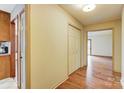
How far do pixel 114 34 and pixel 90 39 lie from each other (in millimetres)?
6470

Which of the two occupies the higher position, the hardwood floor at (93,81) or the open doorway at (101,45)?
the open doorway at (101,45)

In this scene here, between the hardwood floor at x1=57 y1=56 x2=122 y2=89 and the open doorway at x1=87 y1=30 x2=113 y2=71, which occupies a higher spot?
the open doorway at x1=87 y1=30 x2=113 y2=71

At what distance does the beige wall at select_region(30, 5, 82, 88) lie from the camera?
1.94 metres

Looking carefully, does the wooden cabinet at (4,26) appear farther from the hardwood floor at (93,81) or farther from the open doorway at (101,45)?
the open doorway at (101,45)

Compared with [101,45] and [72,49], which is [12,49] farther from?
[101,45]

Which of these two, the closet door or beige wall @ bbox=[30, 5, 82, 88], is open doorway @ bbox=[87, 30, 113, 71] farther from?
beige wall @ bbox=[30, 5, 82, 88]

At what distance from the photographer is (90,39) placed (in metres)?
10.7

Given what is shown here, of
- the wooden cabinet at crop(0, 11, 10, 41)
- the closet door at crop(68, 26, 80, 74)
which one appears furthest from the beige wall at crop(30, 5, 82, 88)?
the wooden cabinet at crop(0, 11, 10, 41)

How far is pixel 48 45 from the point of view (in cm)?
235

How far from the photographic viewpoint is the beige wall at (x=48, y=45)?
1.94m

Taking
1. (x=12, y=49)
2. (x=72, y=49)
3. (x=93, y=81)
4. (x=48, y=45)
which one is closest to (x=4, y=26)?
(x=12, y=49)

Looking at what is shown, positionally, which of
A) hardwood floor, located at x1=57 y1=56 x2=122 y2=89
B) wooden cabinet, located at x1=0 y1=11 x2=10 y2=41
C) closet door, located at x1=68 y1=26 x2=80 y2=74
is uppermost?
wooden cabinet, located at x1=0 y1=11 x2=10 y2=41

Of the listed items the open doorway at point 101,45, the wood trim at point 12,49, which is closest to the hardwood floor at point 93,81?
the wood trim at point 12,49
